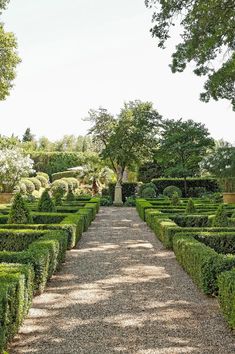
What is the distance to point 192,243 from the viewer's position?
6887 millimetres

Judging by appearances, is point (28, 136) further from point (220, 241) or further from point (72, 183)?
point (220, 241)

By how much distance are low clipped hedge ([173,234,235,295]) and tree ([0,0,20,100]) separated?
682 inches

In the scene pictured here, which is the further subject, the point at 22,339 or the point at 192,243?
the point at 192,243

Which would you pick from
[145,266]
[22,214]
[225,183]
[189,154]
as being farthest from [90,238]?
[189,154]

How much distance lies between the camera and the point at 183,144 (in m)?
27.2

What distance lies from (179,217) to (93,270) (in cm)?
481

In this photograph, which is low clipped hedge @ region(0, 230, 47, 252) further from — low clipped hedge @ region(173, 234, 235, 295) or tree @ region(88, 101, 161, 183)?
tree @ region(88, 101, 161, 183)

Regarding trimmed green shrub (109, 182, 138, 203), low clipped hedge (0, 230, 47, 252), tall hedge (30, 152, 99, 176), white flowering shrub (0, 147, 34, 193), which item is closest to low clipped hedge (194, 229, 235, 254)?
low clipped hedge (0, 230, 47, 252)

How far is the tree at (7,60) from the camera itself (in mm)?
20855

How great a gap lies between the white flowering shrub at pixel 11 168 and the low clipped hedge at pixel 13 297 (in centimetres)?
1618

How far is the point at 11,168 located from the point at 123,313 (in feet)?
55.0

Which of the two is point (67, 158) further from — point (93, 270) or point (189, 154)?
point (93, 270)

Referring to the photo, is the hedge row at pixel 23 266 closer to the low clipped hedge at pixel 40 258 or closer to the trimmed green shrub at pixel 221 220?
the low clipped hedge at pixel 40 258

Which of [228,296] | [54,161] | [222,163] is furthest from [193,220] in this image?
[54,161]
